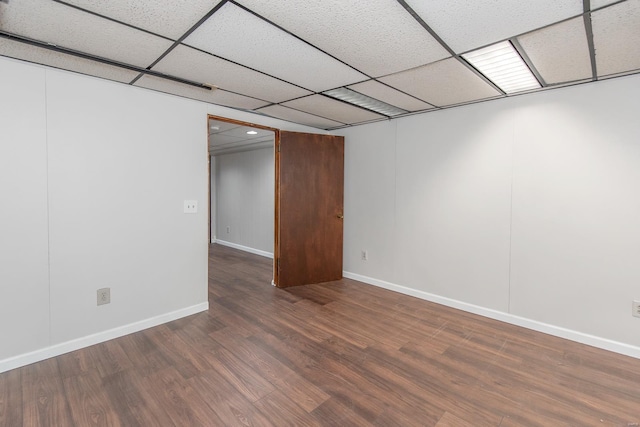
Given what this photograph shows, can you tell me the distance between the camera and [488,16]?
1577 millimetres

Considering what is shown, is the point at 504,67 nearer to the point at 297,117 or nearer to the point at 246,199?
the point at 297,117

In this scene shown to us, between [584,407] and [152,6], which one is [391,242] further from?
[152,6]

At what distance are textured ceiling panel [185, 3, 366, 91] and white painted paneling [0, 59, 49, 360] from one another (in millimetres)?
1394

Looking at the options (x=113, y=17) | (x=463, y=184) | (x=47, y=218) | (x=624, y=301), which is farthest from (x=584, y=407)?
(x=47, y=218)

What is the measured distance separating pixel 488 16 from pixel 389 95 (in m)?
1.37

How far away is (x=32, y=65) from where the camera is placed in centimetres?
219

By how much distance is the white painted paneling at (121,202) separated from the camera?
237 centimetres

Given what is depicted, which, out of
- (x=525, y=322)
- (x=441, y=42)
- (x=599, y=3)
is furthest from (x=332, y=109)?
(x=525, y=322)

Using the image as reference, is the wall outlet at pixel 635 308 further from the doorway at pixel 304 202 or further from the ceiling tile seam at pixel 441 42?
the doorway at pixel 304 202

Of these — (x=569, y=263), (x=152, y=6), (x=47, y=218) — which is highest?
(x=152, y=6)

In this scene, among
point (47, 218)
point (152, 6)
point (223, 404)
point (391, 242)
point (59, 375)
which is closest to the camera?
point (152, 6)

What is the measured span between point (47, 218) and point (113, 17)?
165 centimetres

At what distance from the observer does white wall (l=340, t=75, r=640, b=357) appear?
8.09ft

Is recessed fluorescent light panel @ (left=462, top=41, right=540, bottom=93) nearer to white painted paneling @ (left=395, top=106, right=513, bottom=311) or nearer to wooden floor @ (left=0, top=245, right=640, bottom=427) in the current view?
white painted paneling @ (left=395, top=106, right=513, bottom=311)
